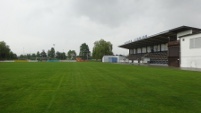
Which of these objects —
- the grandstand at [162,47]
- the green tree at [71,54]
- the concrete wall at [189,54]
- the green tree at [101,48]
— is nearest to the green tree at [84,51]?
the green tree at [71,54]

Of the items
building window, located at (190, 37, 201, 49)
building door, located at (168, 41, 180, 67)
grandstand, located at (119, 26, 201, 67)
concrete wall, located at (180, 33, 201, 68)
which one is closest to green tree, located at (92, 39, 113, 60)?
grandstand, located at (119, 26, 201, 67)

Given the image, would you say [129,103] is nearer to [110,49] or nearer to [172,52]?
[172,52]

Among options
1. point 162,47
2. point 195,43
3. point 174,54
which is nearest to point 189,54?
point 195,43

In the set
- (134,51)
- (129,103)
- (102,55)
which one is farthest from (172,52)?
(102,55)

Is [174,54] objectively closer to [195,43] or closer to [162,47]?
[195,43]

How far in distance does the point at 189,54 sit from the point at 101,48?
267 ft

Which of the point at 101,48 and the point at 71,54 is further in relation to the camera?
the point at 71,54

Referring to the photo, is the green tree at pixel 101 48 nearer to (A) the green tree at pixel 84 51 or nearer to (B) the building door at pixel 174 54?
(A) the green tree at pixel 84 51

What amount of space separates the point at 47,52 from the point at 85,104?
164 meters

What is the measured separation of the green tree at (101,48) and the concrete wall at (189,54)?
78.3m

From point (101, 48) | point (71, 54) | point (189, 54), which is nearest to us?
point (189, 54)

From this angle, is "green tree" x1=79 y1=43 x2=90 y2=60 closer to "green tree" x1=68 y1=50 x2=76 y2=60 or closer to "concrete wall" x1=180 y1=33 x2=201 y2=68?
"green tree" x1=68 y1=50 x2=76 y2=60

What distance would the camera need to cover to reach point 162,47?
7181 cm

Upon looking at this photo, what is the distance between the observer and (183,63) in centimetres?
4344
